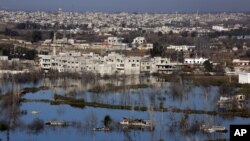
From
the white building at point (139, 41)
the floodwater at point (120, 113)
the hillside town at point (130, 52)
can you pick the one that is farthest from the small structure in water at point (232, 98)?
the white building at point (139, 41)

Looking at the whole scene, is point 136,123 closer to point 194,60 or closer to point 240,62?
point 194,60

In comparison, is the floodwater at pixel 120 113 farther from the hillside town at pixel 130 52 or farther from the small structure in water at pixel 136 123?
the hillside town at pixel 130 52

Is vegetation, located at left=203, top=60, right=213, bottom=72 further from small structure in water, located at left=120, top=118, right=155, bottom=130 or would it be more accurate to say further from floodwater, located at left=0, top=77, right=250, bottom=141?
small structure in water, located at left=120, top=118, right=155, bottom=130

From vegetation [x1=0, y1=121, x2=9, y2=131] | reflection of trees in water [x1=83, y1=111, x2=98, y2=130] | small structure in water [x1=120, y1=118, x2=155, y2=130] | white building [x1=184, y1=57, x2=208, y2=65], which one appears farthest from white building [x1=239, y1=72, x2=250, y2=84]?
vegetation [x1=0, y1=121, x2=9, y2=131]

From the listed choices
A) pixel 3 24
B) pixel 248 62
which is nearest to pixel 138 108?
pixel 248 62

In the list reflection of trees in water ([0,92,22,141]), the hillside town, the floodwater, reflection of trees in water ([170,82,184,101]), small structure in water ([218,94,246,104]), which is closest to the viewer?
the floodwater

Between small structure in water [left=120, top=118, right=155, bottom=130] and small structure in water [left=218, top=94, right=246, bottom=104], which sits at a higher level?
small structure in water [left=218, top=94, right=246, bottom=104]
